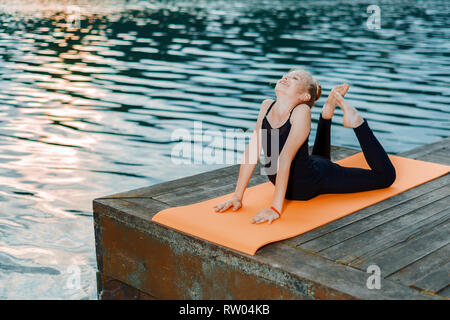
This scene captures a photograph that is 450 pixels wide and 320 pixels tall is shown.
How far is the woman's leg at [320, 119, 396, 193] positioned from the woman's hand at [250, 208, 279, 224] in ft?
2.49

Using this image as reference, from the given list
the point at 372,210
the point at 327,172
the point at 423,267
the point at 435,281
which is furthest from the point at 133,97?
the point at 435,281

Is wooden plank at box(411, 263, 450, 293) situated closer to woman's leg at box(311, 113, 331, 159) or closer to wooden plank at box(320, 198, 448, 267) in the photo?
wooden plank at box(320, 198, 448, 267)

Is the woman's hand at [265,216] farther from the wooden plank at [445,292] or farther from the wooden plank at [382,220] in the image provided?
the wooden plank at [445,292]

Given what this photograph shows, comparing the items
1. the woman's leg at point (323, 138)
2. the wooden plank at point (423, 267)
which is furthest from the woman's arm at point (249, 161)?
the wooden plank at point (423, 267)

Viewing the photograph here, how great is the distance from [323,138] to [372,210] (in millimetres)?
1033

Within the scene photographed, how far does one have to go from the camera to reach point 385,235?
12.8 feet

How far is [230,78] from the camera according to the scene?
13969 mm

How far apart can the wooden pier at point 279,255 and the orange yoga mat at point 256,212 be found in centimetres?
6

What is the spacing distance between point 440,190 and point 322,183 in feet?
3.59

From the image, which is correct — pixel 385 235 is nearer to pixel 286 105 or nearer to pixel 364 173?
pixel 364 173

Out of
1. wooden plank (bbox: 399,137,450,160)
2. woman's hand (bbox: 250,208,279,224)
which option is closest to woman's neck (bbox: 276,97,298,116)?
woman's hand (bbox: 250,208,279,224)

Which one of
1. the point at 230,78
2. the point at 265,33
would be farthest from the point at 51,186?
the point at 265,33

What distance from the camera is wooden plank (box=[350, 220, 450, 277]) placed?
3439 mm
